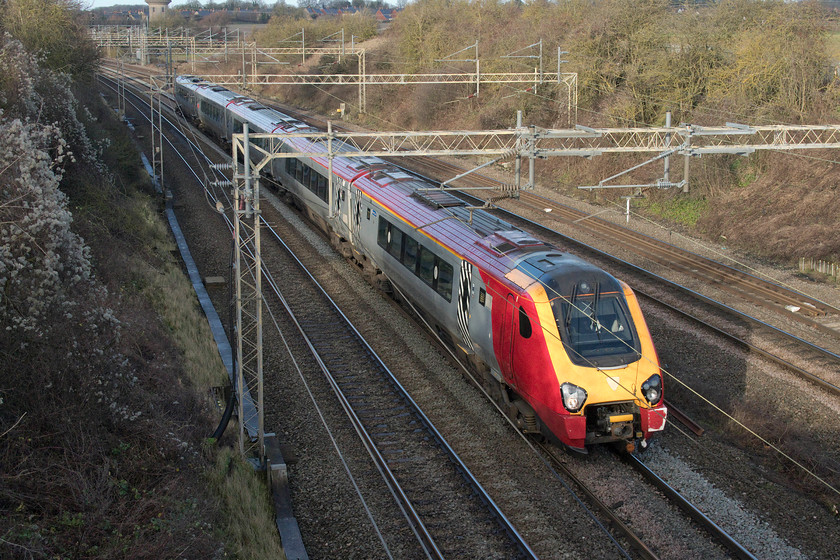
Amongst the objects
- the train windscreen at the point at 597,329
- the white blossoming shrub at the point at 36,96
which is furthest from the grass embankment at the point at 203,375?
the train windscreen at the point at 597,329

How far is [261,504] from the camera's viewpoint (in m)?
9.70

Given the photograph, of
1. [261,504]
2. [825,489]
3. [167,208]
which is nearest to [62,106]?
[167,208]

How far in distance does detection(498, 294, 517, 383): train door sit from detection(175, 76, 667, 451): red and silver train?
1 cm

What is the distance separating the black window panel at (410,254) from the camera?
15.0 m

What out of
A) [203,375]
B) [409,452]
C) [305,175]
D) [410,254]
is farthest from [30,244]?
[305,175]

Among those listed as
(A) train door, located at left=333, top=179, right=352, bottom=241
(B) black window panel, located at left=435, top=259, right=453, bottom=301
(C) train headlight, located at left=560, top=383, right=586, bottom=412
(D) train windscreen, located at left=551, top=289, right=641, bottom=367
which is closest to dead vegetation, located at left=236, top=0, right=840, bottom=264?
(A) train door, located at left=333, top=179, right=352, bottom=241

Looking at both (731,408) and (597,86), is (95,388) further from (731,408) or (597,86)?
(597,86)

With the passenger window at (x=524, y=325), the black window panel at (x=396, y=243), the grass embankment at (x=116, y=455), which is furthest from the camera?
the black window panel at (x=396, y=243)

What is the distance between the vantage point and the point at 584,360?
10.3m

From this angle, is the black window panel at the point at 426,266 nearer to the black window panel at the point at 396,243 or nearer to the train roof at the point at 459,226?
the train roof at the point at 459,226

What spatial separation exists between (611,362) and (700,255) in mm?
13536

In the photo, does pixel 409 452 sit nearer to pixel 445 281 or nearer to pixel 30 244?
pixel 445 281

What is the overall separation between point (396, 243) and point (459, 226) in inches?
97.7

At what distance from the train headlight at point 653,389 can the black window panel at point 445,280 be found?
4.06 m
